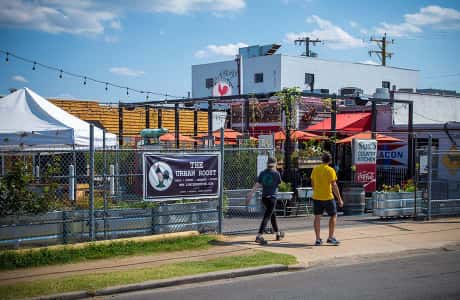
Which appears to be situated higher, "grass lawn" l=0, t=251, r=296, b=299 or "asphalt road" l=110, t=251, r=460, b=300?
"grass lawn" l=0, t=251, r=296, b=299

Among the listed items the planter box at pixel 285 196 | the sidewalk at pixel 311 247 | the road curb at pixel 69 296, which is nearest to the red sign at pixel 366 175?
the planter box at pixel 285 196

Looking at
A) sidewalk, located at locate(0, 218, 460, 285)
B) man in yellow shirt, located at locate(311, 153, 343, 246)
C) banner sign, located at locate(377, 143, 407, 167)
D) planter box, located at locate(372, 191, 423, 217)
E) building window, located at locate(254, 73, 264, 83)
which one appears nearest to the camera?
sidewalk, located at locate(0, 218, 460, 285)

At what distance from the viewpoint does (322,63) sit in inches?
2103

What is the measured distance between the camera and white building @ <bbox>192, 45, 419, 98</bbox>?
170 ft

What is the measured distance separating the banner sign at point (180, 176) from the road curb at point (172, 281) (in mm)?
2788

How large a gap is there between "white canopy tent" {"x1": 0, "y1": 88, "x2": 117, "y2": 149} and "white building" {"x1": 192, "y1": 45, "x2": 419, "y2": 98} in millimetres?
33424

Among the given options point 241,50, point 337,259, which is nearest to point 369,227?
point 337,259

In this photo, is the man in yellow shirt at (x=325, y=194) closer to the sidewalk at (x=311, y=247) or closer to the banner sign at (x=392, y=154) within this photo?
the sidewalk at (x=311, y=247)

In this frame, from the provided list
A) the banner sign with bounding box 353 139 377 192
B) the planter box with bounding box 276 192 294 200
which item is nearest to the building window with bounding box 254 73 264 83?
the banner sign with bounding box 353 139 377 192

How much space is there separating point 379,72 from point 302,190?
4416 centimetres

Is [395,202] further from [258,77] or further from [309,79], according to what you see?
[258,77]

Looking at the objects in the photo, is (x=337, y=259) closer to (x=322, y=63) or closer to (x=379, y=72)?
(x=322, y=63)

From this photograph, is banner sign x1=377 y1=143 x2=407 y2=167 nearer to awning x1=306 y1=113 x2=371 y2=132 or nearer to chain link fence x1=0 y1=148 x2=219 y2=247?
awning x1=306 y1=113 x2=371 y2=132

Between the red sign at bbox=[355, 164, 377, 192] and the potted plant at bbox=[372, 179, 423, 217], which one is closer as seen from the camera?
the potted plant at bbox=[372, 179, 423, 217]
